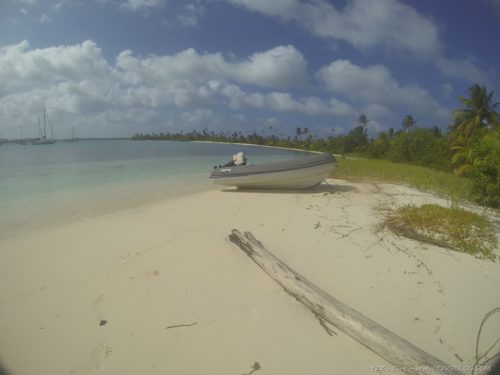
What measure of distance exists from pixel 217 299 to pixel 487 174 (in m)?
7.71

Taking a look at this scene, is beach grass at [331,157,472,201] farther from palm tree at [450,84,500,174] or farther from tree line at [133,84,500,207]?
palm tree at [450,84,500,174]

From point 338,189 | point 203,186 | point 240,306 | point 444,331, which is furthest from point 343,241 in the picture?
point 203,186

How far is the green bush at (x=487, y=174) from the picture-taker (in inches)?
259

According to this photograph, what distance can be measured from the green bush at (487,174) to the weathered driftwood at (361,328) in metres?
6.64

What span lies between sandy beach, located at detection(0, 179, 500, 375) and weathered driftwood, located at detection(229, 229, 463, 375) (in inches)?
3.5

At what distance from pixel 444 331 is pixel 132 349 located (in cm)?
276

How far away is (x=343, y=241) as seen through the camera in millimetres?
4375

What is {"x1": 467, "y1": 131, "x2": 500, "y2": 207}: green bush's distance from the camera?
6.58 metres

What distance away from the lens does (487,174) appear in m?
6.82

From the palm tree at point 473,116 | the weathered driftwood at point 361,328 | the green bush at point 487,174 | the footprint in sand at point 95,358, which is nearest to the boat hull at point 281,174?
the green bush at point 487,174

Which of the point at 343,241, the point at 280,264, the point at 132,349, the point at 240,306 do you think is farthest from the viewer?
the point at 343,241

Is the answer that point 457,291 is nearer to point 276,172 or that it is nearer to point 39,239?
point 276,172

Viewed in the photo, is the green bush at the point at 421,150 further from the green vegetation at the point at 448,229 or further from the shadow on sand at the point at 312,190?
the green vegetation at the point at 448,229

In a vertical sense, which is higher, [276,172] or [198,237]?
[276,172]
